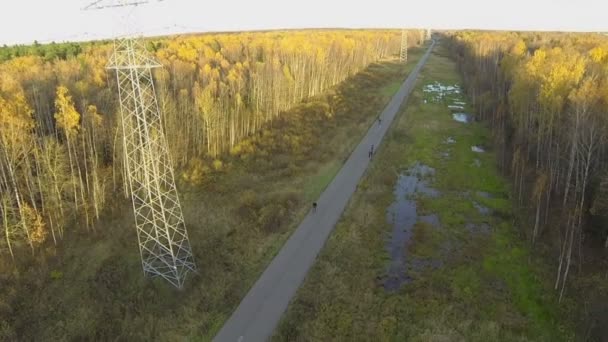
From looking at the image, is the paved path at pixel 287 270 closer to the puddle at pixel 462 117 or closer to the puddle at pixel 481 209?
the puddle at pixel 481 209

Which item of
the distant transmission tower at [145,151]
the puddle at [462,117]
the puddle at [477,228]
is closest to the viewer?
the distant transmission tower at [145,151]

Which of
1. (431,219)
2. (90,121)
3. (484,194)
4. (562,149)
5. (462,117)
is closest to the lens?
(431,219)

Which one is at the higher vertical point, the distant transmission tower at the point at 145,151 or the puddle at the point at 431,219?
the distant transmission tower at the point at 145,151

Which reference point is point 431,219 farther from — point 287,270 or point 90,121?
point 90,121

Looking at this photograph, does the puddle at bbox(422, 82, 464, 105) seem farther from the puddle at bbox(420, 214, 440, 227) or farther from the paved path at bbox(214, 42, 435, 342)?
the puddle at bbox(420, 214, 440, 227)

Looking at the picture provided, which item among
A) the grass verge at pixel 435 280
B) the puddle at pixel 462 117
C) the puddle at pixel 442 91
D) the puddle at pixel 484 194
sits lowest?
the grass verge at pixel 435 280

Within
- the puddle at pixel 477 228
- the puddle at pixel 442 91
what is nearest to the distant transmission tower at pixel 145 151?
the puddle at pixel 477 228

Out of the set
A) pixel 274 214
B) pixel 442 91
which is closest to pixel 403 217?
pixel 274 214

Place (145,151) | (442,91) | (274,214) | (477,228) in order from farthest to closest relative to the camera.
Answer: (442,91), (477,228), (274,214), (145,151)
